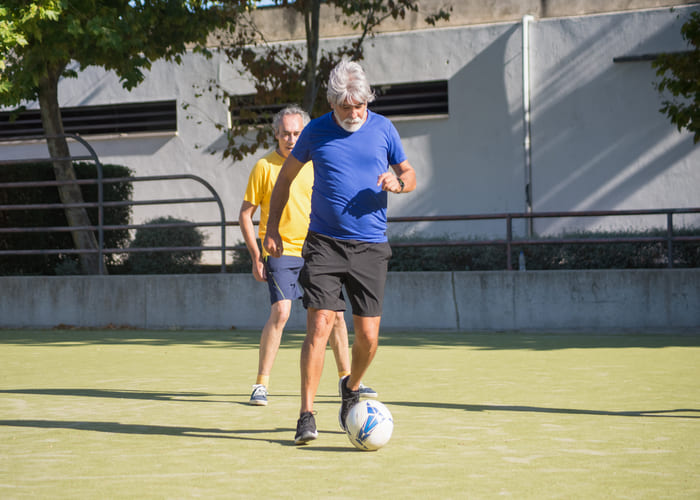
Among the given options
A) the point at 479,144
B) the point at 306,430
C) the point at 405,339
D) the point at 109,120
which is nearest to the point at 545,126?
the point at 479,144

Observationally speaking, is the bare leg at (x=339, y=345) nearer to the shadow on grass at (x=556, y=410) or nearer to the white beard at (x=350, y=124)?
the shadow on grass at (x=556, y=410)

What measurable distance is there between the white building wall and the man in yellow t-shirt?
12123 mm

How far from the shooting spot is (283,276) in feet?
22.5

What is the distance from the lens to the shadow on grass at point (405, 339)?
11.1 metres

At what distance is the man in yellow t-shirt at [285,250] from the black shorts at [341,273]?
4.84 ft

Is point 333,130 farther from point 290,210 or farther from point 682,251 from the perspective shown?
point 682,251

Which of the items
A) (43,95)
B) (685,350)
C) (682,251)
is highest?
(43,95)

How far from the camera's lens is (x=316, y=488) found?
4.05 meters

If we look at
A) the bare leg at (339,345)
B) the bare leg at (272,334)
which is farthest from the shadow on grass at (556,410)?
the bare leg at (272,334)

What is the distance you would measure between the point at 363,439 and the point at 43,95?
1327 centimetres

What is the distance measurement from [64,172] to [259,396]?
1060cm

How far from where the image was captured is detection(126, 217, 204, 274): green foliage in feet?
53.3

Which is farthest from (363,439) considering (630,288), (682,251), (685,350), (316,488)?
(682,251)

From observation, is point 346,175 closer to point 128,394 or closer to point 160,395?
point 160,395
